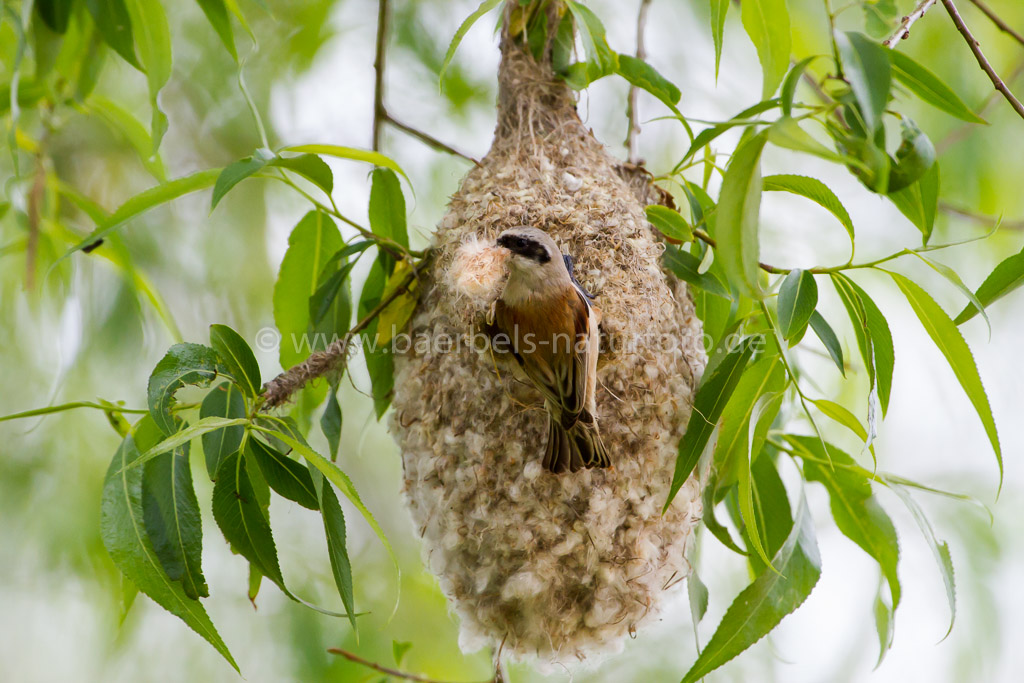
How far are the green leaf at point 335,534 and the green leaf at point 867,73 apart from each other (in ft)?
2.81

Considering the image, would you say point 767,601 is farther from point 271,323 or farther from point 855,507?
point 271,323

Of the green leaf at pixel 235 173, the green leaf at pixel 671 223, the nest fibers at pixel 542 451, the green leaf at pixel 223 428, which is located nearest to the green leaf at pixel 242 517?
the green leaf at pixel 223 428

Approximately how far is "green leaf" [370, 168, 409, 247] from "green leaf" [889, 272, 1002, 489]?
87 centimetres

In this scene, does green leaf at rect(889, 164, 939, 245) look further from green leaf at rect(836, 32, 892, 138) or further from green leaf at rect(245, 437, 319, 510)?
green leaf at rect(245, 437, 319, 510)

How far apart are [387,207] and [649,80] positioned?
0.54 metres

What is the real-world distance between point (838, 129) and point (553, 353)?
47 centimetres

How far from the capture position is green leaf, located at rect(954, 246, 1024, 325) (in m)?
1.15

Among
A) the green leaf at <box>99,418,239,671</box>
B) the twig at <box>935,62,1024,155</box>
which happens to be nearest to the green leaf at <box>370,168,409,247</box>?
the green leaf at <box>99,418,239,671</box>

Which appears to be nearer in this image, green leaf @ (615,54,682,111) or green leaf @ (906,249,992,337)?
green leaf @ (906,249,992,337)

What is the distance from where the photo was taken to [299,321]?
169cm

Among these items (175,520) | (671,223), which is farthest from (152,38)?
(671,223)

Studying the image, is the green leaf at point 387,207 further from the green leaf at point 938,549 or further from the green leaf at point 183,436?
the green leaf at point 938,549

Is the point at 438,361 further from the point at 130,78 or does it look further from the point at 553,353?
the point at 130,78

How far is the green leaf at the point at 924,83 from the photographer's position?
3.54 feet
